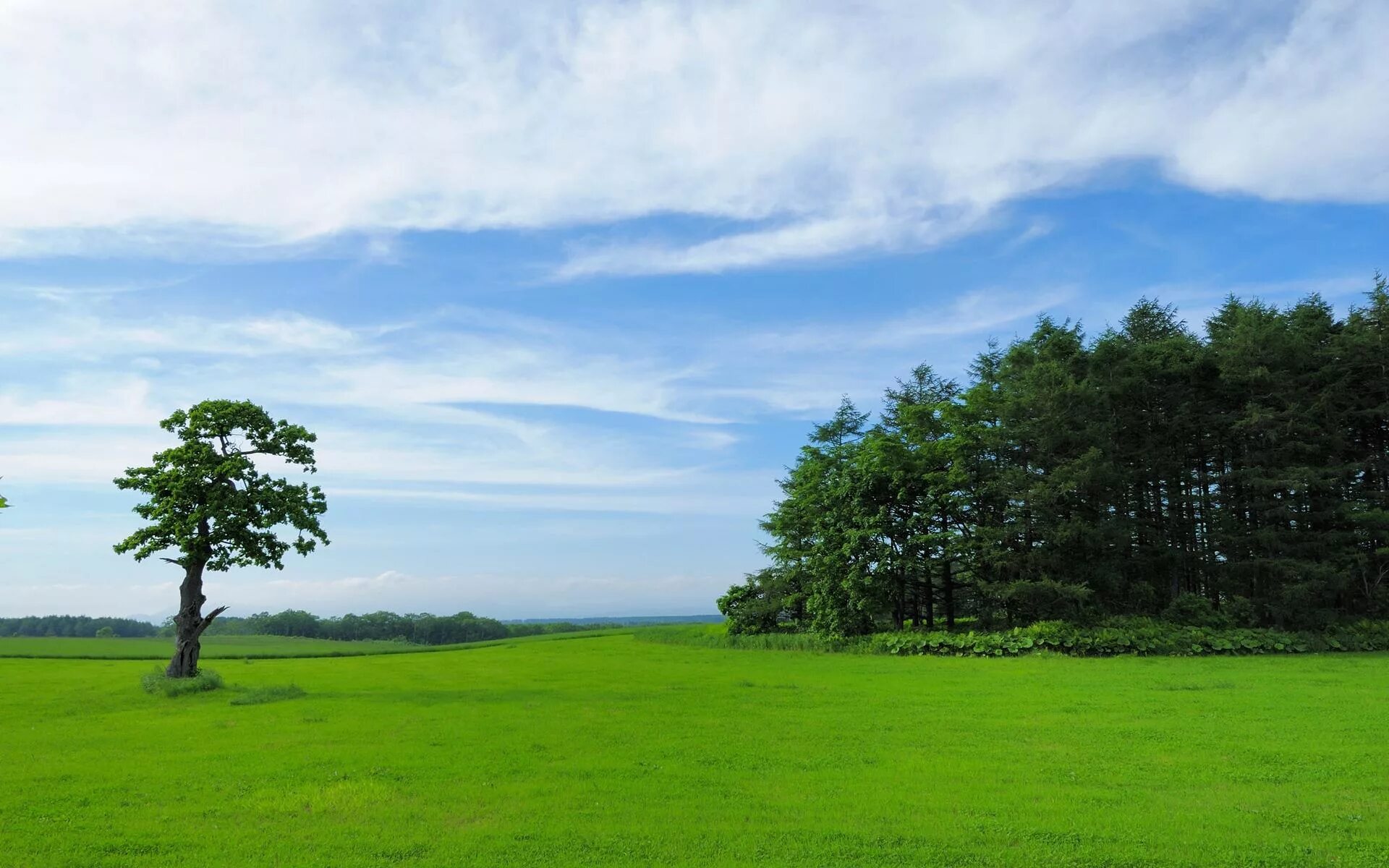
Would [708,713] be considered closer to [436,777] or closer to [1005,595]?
[436,777]

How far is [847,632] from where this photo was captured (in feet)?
129

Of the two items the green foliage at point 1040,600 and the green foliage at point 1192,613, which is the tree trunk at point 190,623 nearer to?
the green foliage at point 1040,600

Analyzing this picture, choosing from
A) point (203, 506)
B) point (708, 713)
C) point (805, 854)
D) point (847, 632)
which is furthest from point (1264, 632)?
point (203, 506)

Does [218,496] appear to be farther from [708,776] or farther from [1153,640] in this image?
[1153,640]

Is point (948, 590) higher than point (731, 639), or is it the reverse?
point (948, 590)

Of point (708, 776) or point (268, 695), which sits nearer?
point (708, 776)

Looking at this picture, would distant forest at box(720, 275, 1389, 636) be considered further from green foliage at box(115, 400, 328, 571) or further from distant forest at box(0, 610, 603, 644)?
distant forest at box(0, 610, 603, 644)

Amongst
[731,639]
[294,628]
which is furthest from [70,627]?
[731,639]

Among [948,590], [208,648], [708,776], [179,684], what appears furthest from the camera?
[208,648]

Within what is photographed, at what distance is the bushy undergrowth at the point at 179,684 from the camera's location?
2041 cm

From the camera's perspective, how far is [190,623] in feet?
73.8

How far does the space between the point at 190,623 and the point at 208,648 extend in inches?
940

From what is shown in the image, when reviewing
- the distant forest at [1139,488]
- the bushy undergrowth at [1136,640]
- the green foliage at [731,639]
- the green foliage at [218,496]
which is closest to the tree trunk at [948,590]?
the distant forest at [1139,488]

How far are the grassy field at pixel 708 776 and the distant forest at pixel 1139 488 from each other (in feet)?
47.7
